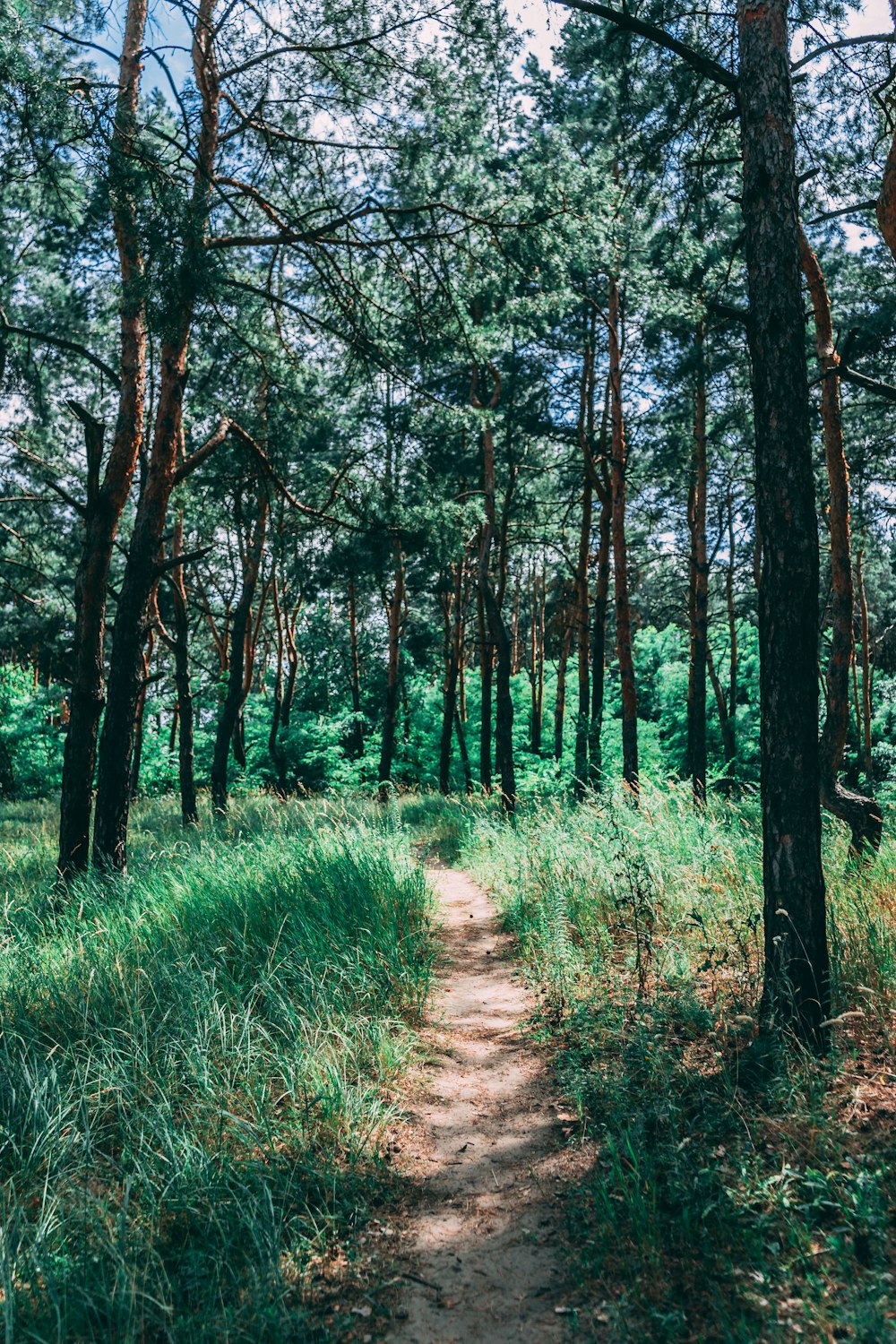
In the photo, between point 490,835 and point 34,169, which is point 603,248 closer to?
point 34,169

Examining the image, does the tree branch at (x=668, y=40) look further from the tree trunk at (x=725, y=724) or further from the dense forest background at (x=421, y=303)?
the tree trunk at (x=725, y=724)

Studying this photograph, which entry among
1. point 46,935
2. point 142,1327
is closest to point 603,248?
point 46,935

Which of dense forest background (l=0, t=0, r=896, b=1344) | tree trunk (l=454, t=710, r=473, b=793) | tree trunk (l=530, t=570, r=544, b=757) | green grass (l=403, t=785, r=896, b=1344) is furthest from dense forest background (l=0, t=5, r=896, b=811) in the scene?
tree trunk (l=530, t=570, r=544, b=757)

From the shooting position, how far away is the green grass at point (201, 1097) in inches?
91.4

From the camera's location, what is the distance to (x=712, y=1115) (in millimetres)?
3014

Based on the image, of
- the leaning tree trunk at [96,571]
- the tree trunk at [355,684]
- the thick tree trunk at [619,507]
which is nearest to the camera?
the leaning tree trunk at [96,571]

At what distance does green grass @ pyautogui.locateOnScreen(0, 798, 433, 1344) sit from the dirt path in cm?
23

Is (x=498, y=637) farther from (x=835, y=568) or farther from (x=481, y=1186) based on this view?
(x=481, y=1186)

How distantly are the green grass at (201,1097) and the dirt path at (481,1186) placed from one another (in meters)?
0.23

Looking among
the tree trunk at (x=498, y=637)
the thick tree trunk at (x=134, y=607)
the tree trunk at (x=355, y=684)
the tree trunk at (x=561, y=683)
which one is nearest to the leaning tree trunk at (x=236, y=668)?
the tree trunk at (x=498, y=637)

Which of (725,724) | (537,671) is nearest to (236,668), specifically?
(725,724)

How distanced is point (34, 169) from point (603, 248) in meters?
4.96

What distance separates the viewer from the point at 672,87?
5.52 m

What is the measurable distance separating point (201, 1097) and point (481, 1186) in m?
1.16
